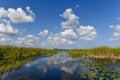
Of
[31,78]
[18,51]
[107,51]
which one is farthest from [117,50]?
[31,78]

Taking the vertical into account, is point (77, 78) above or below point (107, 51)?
below

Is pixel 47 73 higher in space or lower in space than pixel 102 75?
A: lower

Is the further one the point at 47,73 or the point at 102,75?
the point at 47,73

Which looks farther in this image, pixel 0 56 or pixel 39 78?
pixel 0 56

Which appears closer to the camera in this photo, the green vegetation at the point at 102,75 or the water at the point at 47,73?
the green vegetation at the point at 102,75

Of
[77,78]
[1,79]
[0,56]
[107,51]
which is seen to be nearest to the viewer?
[1,79]

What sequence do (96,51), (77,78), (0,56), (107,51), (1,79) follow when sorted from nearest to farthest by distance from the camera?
(1,79)
(77,78)
(0,56)
(107,51)
(96,51)

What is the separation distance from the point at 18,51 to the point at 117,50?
2568 centimetres

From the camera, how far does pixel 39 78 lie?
19.8 meters

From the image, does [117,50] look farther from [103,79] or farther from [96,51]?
[103,79]

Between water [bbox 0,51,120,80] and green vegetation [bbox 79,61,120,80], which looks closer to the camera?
green vegetation [bbox 79,61,120,80]

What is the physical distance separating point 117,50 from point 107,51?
2626 millimetres

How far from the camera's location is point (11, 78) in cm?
1923

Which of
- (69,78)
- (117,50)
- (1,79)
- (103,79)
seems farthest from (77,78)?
(117,50)
